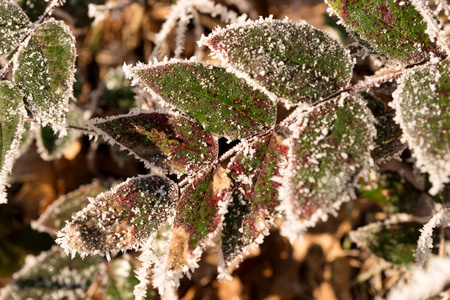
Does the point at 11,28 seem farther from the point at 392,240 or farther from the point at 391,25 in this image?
the point at 392,240

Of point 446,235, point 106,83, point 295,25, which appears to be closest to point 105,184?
point 106,83

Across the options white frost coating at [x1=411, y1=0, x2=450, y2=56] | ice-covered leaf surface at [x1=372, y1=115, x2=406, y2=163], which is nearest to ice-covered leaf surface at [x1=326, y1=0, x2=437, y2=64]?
white frost coating at [x1=411, y1=0, x2=450, y2=56]

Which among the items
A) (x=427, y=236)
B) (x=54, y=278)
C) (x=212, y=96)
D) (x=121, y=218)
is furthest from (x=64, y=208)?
(x=427, y=236)

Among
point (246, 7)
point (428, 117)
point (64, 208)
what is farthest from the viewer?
point (246, 7)

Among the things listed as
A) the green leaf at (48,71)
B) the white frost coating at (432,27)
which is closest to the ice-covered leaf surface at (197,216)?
the green leaf at (48,71)

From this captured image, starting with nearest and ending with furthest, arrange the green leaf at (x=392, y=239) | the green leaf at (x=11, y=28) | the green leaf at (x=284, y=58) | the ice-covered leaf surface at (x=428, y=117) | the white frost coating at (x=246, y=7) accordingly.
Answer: the ice-covered leaf surface at (x=428, y=117) < the green leaf at (x=284, y=58) < the green leaf at (x=11, y=28) < the green leaf at (x=392, y=239) < the white frost coating at (x=246, y=7)

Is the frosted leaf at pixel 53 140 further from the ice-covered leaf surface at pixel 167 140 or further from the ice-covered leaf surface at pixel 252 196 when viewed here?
the ice-covered leaf surface at pixel 252 196
